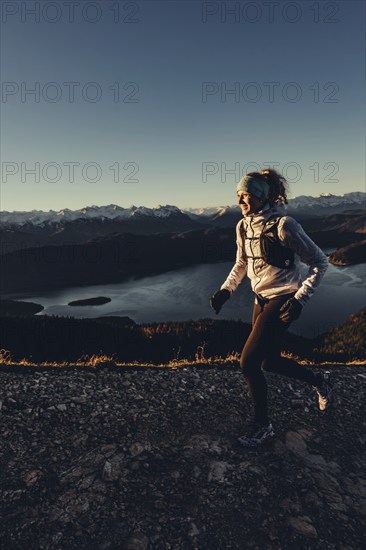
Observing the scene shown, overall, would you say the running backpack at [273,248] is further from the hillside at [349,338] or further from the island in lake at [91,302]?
the island in lake at [91,302]

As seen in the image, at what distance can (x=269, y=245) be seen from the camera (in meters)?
4.79

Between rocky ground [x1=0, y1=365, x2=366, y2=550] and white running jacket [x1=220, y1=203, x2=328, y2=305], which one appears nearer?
rocky ground [x1=0, y1=365, x2=366, y2=550]

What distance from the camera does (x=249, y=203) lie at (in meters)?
4.90

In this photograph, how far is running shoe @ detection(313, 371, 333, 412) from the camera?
5.79m

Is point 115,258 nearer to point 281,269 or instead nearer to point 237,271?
point 237,271

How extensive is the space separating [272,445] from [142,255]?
5227 inches

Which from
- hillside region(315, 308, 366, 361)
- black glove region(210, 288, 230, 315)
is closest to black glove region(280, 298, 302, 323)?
black glove region(210, 288, 230, 315)

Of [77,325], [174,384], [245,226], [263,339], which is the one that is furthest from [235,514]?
[77,325]

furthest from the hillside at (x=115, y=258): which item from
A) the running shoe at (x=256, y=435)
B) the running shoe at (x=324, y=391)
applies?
the running shoe at (x=256, y=435)

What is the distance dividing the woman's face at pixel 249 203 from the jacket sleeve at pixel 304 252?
0.44 metres

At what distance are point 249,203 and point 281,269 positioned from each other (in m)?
1.01

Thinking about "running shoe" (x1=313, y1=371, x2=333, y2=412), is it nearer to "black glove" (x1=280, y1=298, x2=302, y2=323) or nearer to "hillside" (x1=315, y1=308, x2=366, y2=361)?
"black glove" (x1=280, y1=298, x2=302, y2=323)

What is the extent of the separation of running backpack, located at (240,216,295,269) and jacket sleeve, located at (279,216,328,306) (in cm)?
9

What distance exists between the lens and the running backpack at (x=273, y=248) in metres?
4.75
